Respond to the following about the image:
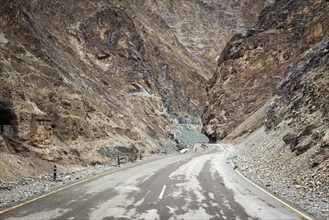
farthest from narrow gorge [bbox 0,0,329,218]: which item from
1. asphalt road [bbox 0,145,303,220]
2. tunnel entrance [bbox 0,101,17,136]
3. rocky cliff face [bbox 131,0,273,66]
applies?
rocky cliff face [bbox 131,0,273,66]

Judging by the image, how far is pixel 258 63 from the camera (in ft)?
217

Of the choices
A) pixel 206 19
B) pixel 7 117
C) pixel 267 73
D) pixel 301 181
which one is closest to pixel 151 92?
pixel 267 73

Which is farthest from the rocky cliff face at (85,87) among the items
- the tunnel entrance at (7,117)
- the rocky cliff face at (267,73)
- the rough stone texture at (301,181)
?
the rough stone texture at (301,181)

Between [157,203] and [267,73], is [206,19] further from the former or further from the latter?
[157,203]

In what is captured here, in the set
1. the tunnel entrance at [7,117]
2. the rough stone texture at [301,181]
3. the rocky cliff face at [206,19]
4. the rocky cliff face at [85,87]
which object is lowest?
the rough stone texture at [301,181]

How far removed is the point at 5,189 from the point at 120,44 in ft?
151

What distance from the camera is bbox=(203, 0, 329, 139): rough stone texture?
61.4 meters

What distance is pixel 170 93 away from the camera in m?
78.2

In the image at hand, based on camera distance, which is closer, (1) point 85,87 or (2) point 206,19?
(1) point 85,87

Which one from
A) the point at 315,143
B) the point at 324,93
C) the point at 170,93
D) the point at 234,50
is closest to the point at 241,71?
the point at 234,50

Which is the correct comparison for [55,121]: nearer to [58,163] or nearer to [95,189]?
[58,163]

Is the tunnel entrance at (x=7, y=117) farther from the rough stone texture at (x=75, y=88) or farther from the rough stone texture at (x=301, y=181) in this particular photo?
the rough stone texture at (x=301, y=181)

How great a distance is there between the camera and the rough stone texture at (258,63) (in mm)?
61375

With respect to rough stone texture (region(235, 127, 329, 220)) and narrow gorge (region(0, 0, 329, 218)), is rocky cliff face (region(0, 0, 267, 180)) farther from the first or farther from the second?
rough stone texture (region(235, 127, 329, 220))
